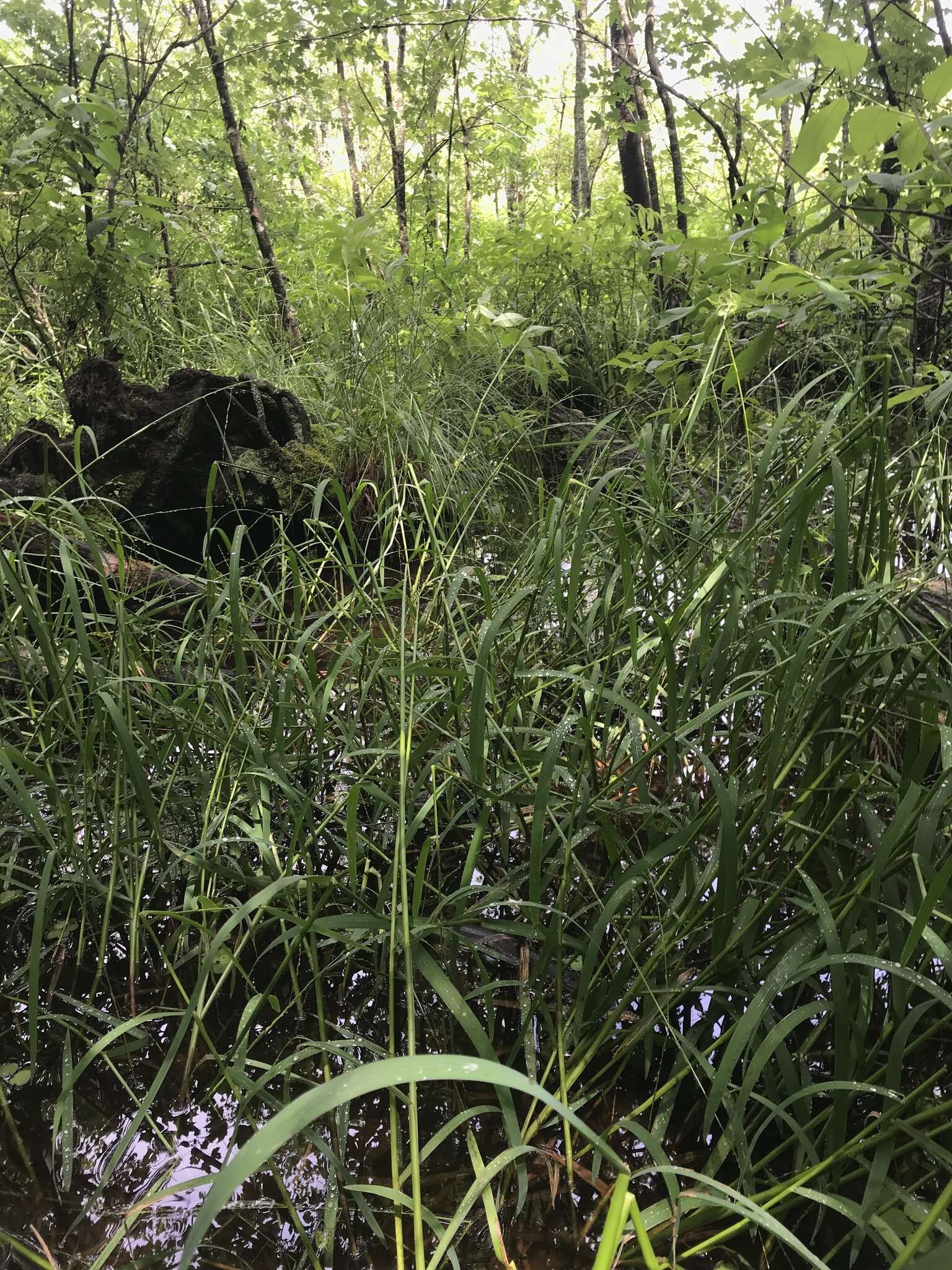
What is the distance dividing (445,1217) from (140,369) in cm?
363

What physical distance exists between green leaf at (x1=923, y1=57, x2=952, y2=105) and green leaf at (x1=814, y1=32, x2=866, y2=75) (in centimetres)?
11

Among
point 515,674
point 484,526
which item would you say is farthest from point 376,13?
point 515,674

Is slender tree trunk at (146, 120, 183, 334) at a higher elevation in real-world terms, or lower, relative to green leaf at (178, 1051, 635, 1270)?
higher

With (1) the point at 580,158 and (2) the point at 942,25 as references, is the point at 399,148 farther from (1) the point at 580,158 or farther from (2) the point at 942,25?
(1) the point at 580,158

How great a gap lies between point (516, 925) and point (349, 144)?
10590 millimetres

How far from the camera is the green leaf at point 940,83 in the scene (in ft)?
3.43

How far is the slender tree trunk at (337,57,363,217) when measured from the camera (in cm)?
516

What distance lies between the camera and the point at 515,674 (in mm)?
1223

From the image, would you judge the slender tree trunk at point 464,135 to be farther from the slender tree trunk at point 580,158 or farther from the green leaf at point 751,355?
the green leaf at point 751,355

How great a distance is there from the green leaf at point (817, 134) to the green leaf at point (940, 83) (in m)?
0.10

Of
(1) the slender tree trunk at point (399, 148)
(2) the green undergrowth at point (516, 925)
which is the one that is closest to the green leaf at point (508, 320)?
(2) the green undergrowth at point (516, 925)

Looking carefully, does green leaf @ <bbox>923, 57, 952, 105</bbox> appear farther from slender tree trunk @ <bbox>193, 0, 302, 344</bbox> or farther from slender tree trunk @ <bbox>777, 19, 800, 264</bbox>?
slender tree trunk @ <bbox>193, 0, 302, 344</bbox>

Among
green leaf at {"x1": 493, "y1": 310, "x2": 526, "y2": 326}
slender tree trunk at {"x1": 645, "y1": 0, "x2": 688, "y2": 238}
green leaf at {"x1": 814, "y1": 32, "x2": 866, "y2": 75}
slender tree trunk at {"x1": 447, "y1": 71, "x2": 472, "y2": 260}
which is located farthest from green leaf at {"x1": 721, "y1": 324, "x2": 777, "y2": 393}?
slender tree trunk at {"x1": 447, "y1": 71, "x2": 472, "y2": 260}

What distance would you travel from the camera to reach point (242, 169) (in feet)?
12.4
